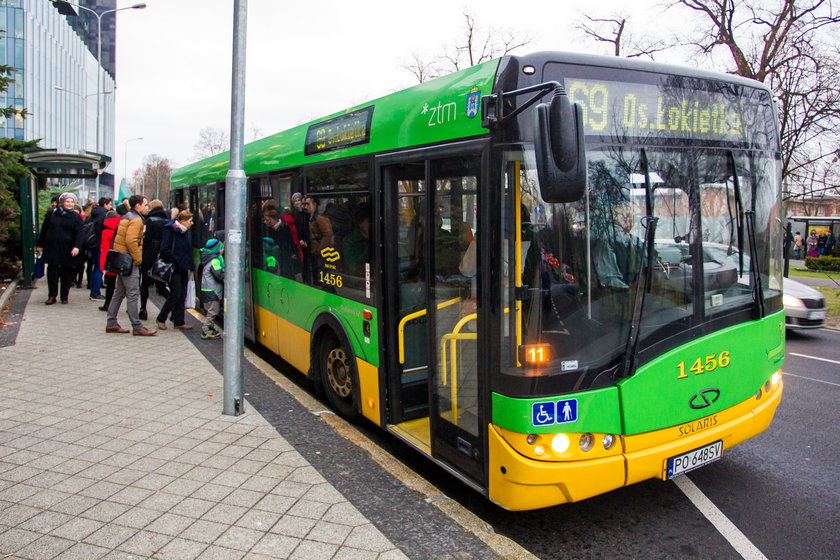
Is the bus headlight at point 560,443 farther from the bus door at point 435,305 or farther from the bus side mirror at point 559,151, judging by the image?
the bus side mirror at point 559,151

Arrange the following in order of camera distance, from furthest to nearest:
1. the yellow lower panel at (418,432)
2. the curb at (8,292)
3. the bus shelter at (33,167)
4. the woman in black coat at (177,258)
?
the bus shelter at (33,167), the curb at (8,292), the woman in black coat at (177,258), the yellow lower panel at (418,432)

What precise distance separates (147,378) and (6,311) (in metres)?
5.31

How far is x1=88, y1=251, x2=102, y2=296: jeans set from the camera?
1230 centimetres

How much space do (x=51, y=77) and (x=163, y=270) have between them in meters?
59.9

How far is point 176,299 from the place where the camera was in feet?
31.3

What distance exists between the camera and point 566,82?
3.61 m

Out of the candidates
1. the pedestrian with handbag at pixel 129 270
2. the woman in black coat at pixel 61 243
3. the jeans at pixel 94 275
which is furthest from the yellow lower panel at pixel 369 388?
the jeans at pixel 94 275

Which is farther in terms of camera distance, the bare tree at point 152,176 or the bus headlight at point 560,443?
the bare tree at point 152,176

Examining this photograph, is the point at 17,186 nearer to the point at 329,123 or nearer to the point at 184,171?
the point at 184,171

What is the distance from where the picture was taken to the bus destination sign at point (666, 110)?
367 centimetres

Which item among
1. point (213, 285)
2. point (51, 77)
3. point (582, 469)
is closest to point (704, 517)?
point (582, 469)

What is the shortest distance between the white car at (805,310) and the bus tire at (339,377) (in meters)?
8.17

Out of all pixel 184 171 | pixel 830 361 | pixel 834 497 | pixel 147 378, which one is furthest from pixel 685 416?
pixel 184 171

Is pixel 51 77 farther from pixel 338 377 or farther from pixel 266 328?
pixel 338 377
